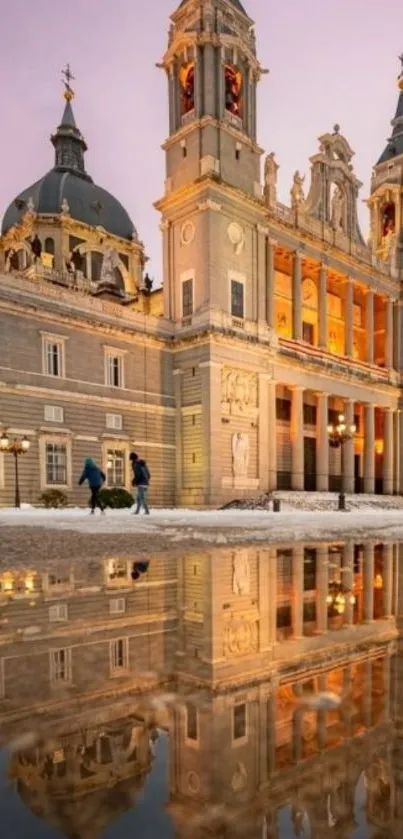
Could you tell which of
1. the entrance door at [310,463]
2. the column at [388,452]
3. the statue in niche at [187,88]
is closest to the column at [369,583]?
the entrance door at [310,463]

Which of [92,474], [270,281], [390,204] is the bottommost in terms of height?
[92,474]

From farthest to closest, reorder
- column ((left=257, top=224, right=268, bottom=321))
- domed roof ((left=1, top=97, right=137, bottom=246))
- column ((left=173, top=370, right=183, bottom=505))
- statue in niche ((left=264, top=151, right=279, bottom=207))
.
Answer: domed roof ((left=1, top=97, right=137, bottom=246)), statue in niche ((left=264, top=151, right=279, bottom=207)), column ((left=257, top=224, right=268, bottom=321)), column ((left=173, top=370, right=183, bottom=505))

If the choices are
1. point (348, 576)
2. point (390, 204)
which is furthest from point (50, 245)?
point (348, 576)

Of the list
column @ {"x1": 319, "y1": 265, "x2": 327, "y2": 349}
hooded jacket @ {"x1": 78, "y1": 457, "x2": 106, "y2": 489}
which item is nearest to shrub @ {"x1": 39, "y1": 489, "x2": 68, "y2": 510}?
hooded jacket @ {"x1": 78, "y1": 457, "x2": 106, "y2": 489}

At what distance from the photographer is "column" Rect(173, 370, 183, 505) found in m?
32.5

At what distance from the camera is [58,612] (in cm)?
448

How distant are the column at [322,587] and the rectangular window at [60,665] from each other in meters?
1.77

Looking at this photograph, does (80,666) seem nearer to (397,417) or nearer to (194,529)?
(194,529)

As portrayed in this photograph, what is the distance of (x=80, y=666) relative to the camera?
312cm

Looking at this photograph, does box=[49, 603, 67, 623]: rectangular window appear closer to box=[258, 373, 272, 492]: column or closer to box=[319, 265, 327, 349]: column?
box=[258, 373, 272, 492]: column

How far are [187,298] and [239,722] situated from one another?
1278 inches

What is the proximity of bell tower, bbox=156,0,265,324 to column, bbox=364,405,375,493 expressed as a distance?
15.4 meters

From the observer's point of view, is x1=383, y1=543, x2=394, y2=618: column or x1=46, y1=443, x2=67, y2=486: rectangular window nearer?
x1=383, y1=543, x2=394, y2=618: column

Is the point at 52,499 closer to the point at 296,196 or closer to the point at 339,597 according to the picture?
the point at 339,597
